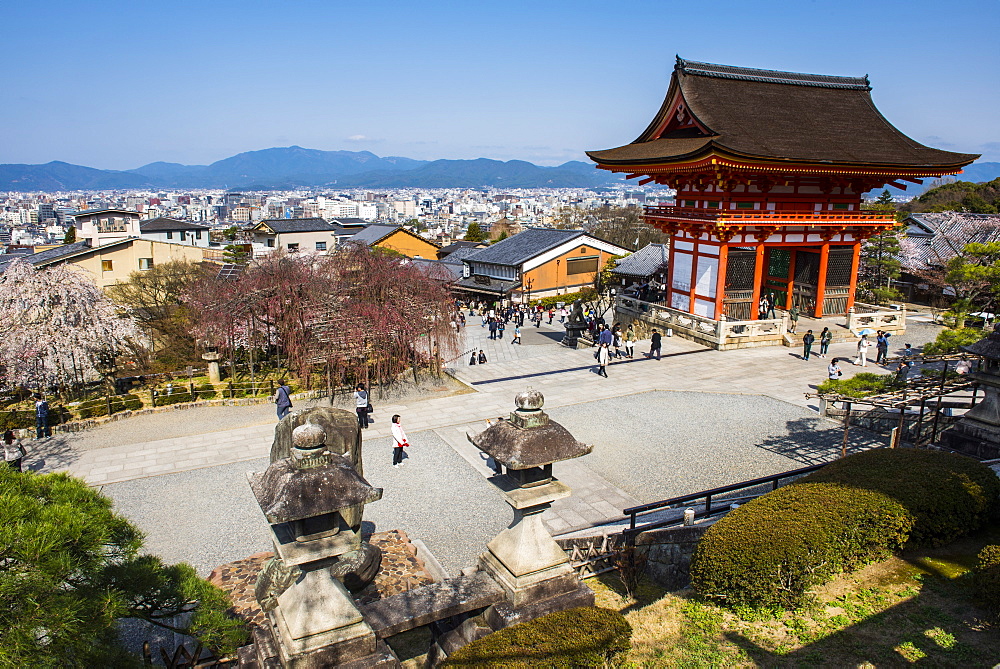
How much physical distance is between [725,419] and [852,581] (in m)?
9.95

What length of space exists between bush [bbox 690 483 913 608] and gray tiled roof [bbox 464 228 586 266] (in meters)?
41.6

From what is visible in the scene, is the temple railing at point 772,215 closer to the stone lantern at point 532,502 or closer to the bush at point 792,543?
the bush at point 792,543

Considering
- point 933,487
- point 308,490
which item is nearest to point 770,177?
point 933,487

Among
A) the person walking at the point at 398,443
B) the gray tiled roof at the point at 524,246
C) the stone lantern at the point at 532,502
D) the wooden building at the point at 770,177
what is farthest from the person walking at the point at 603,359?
the gray tiled roof at the point at 524,246

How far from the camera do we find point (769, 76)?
28.2 metres

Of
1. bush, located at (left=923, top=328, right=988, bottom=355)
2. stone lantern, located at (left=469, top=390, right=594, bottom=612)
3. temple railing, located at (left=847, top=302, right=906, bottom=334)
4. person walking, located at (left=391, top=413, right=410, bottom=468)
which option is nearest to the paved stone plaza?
person walking, located at (left=391, top=413, right=410, bottom=468)

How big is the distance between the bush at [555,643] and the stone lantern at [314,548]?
0.91m

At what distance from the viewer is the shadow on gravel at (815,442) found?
1365 centimetres

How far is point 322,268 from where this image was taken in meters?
21.7

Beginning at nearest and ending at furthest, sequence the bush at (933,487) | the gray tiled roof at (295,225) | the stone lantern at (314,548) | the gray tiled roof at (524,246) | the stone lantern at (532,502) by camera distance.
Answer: the stone lantern at (314,548) → the stone lantern at (532,502) → the bush at (933,487) → the gray tiled roof at (524,246) → the gray tiled roof at (295,225)

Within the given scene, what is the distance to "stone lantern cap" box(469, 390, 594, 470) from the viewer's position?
562 centimetres

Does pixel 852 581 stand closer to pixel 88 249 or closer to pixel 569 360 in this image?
pixel 569 360

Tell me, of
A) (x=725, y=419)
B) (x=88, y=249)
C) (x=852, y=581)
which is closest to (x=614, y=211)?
(x=88, y=249)

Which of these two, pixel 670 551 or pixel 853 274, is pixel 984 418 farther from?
pixel 853 274
